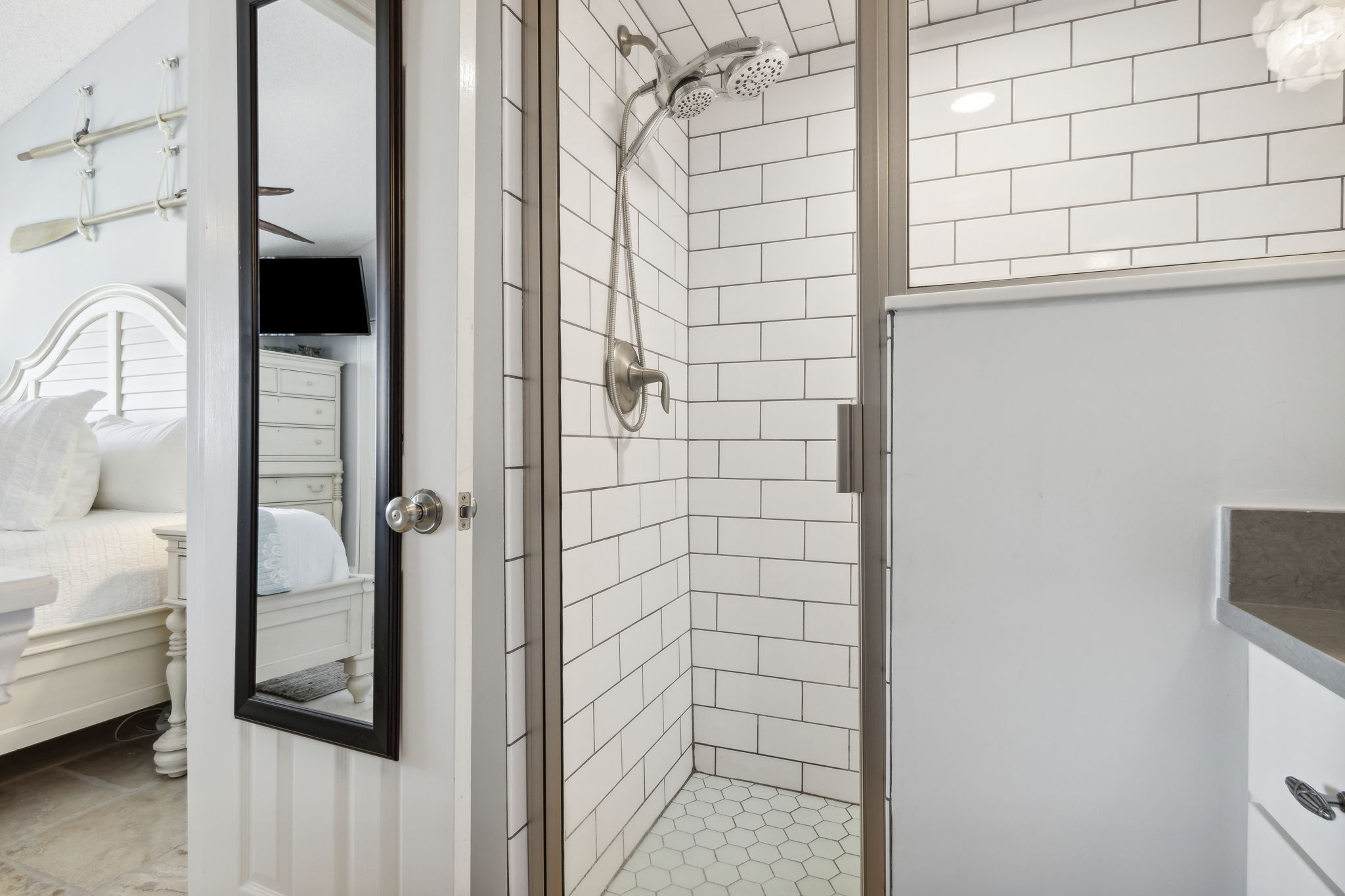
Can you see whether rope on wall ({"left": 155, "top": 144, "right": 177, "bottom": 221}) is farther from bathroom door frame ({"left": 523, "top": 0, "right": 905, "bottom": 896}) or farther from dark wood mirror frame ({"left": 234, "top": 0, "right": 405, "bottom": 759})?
bathroom door frame ({"left": 523, "top": 0, "right": 905, "bottom": 896})

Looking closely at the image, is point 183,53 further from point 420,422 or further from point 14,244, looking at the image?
point 420,422

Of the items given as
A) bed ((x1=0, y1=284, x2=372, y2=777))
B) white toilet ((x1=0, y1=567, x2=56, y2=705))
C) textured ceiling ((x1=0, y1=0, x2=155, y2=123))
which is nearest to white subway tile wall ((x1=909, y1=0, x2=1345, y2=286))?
white toilet ((x1=0, y1=567, x2=56, y2=705))

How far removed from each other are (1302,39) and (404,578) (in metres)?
1.31

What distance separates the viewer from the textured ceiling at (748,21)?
1.46m

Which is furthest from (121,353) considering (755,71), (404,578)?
(755,71)

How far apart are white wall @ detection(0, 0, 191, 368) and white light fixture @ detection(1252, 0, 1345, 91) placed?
10.0 ft

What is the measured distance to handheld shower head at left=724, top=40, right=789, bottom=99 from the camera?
47.6 inches

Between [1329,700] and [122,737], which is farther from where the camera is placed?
[122,737]

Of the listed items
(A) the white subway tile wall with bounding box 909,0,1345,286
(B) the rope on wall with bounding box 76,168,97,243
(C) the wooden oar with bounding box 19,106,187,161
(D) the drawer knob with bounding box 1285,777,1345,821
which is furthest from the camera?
(B) the rope on wall with bounding box 76,168,97,243

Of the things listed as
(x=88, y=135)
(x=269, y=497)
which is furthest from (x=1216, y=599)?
(x=88, y=135)

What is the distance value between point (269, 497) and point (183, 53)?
2.66 meters

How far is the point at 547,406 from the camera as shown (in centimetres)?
111

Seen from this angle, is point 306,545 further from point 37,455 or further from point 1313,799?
point 37,455

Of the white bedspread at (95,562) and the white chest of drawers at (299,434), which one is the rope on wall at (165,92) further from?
the white chest of drawers at (299,434)
